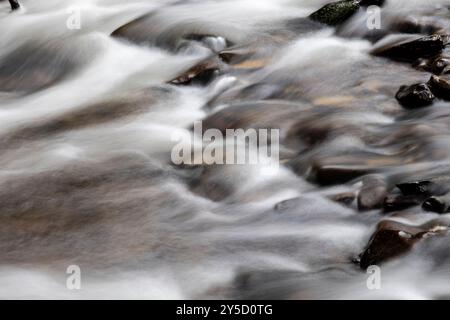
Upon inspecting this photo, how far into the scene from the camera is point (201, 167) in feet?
16.6

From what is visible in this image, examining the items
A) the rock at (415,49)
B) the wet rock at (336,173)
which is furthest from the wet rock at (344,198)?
the rock at (415,49)

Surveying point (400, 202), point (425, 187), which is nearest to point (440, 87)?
point (425, 187)

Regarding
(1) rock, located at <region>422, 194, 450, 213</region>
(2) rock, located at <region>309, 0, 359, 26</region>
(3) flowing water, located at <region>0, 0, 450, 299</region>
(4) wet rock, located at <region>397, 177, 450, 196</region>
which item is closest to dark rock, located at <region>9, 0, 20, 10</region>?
(3) flowing water, located at <region>0, 0, 450, 299</region>

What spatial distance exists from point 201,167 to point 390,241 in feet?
5.63

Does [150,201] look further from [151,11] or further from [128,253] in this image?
[151,11]

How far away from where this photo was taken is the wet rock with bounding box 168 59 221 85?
6.52 metres

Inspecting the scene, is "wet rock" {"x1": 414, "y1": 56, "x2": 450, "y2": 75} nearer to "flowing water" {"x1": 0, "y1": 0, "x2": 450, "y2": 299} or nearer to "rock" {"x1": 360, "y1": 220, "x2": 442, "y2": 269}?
"flowing water" {"x1": 0, "y1": 0, "x2": 450, "y2": 299}

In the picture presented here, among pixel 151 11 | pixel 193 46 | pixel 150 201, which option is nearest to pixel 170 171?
pixel 150 201

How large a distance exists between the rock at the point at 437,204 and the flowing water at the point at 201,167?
47 millimetres

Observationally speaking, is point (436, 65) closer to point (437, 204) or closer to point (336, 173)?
point (336, 173)

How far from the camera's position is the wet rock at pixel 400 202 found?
159 inches

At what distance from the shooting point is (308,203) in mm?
4375

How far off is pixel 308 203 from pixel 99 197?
132 centimetres

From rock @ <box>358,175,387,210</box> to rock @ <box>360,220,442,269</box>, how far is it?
0.42 meters
